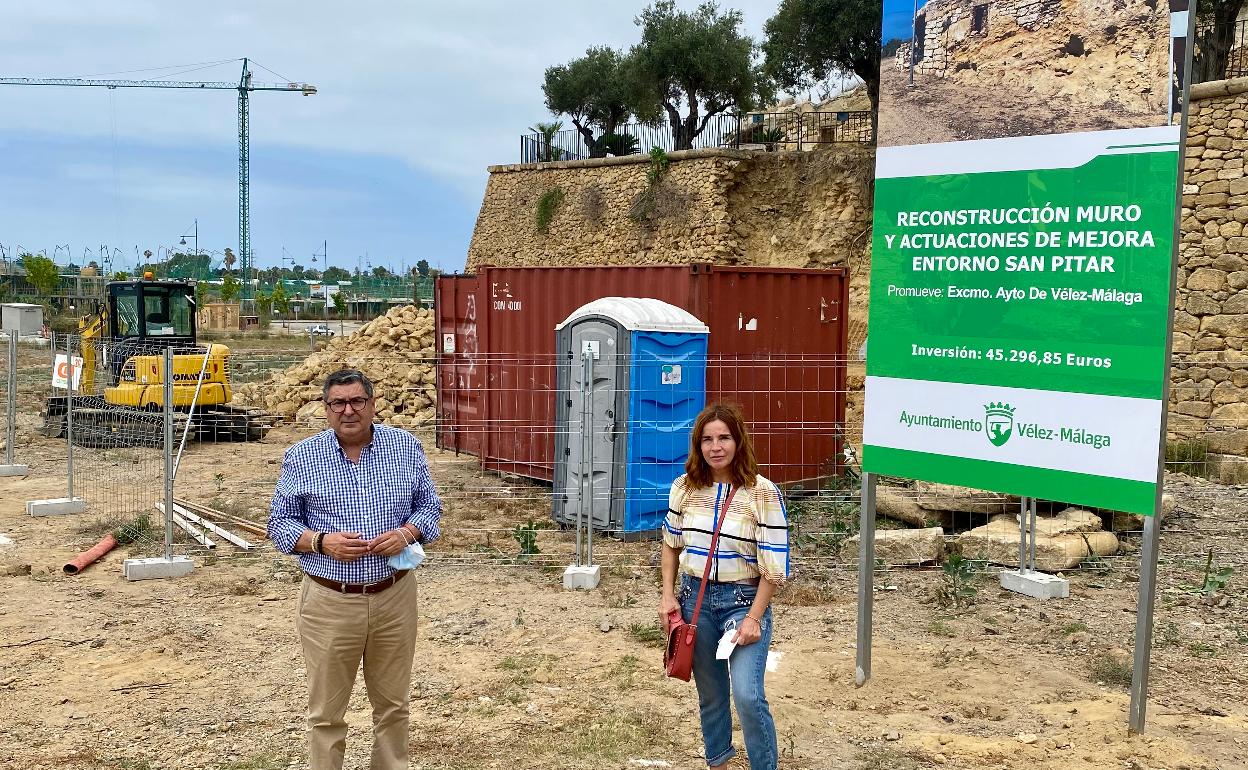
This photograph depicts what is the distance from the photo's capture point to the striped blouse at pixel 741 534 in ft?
12.3

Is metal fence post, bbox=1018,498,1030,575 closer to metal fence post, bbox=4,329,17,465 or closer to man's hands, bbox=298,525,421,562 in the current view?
man's hands, bbox=298,525,421,562

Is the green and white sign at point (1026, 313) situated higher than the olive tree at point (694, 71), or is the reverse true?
the olive tree at point (694, 71)

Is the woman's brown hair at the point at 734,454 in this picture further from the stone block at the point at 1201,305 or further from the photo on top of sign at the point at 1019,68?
the stone block at the point at 1201,305

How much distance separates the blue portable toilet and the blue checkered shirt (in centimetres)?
500

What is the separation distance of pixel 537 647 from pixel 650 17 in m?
27.8

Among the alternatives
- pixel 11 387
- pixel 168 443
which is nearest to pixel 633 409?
pixel 168 443

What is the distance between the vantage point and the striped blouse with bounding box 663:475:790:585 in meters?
3.74

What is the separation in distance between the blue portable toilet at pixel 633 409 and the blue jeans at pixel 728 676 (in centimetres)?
507

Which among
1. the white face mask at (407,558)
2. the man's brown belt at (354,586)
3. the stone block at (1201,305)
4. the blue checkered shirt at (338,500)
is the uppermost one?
the stone block at (1201,305)

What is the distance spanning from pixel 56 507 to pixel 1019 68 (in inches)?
396

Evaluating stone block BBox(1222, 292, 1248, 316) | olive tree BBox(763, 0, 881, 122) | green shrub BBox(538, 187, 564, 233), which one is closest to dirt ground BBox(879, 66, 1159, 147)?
stone block BBox(1222, 292, 1248, 316)

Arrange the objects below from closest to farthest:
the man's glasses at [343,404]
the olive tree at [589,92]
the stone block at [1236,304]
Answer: the man's glasses at [343,404] < the stone block at [1236,304] < the olive tree at [589,92]

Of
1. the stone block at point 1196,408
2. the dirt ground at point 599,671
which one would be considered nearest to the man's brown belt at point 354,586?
the dirt ground at point 599,671

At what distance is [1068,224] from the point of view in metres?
4.77
